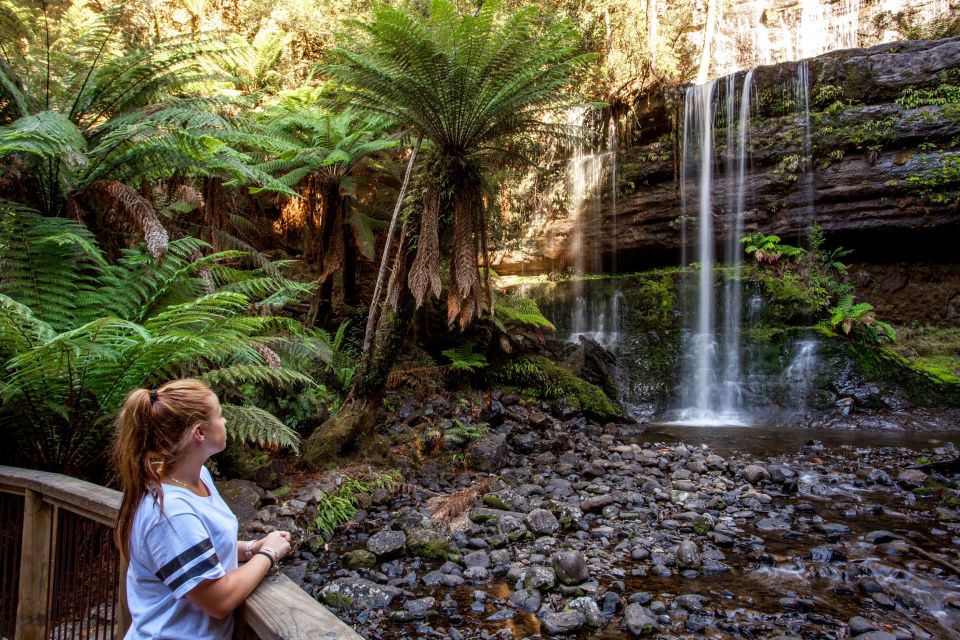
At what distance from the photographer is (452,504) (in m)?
3.82

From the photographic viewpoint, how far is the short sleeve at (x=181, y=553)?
1.08 meters

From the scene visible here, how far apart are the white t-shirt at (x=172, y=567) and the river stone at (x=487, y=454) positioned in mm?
3772

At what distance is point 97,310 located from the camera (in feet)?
9.09

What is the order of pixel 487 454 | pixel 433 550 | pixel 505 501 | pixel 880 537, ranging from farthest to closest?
pixel 487 454, pixel 505 501, pixel 880 537, pixel 433 550

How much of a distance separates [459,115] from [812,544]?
4184 mm

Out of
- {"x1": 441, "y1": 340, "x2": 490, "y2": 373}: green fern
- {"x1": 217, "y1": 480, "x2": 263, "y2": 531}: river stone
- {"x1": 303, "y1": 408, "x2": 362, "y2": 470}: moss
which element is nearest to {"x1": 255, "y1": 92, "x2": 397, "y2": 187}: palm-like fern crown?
{"x1": 441, "y1": 340, "x2": 490, "y2": 373}: green fern

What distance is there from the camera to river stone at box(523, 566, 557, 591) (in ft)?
9.19

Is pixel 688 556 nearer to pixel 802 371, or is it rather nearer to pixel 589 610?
pixel 589 610

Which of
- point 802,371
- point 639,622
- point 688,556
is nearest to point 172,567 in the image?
point 639,622

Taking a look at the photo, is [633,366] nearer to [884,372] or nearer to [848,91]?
[884,372]

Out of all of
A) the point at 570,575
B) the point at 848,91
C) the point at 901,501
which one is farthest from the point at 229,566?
the point at 848,91

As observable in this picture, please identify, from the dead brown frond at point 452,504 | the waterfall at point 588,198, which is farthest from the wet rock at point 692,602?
the waterfall at point 588,198

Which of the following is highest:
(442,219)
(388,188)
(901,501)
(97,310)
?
(388,188)

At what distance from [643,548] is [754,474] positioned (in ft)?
6.37
